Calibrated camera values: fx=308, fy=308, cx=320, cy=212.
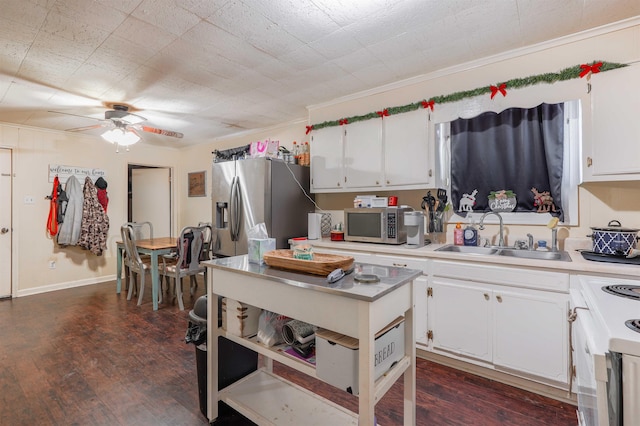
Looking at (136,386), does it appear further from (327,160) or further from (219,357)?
(327,160)

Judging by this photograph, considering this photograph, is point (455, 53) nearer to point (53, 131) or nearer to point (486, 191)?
point (486, 191)

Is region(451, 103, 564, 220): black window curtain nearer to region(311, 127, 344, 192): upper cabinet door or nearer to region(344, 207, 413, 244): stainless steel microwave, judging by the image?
region(344, 207, 413, 244): stainless steel microwave

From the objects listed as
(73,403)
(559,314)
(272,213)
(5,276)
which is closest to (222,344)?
(73,403)

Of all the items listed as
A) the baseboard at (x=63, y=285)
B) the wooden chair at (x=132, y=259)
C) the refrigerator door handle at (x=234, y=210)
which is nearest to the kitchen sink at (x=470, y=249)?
the refrigerator door handle at (x=234, y=210)

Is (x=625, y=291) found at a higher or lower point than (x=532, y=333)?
higher

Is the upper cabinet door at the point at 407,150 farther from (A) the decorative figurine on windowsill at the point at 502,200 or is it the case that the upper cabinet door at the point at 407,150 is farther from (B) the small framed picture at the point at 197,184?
(B) the small framed picture at the point at 197,184

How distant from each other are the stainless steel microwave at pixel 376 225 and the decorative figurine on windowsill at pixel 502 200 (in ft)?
2.24

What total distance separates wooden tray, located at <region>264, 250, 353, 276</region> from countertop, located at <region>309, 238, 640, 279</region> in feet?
3.62

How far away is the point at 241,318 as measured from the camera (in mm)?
1619

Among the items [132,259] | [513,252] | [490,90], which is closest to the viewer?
[513,252]

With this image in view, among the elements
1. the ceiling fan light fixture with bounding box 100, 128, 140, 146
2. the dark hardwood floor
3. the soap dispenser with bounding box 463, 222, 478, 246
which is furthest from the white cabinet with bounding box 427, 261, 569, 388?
the ceiling fan light fixture with bounding box 100, 128, 140, 146

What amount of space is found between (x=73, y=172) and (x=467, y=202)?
5.48 meters

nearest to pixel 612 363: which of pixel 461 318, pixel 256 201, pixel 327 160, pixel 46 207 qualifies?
pixel 461 318

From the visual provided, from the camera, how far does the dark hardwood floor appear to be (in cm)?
179
